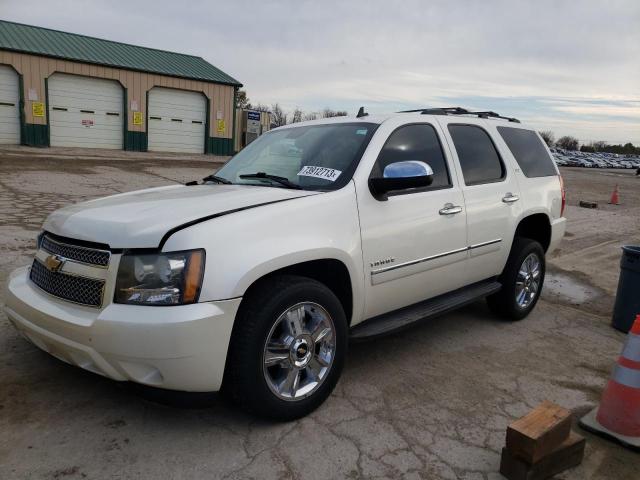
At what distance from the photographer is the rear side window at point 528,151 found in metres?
4.96

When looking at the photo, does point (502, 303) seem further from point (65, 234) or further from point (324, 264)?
point (65, 234)

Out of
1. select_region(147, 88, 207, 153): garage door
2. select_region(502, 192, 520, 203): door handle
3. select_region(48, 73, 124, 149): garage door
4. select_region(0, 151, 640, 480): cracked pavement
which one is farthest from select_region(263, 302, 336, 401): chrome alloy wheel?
select_region(147, 88, 207, 153): garage door

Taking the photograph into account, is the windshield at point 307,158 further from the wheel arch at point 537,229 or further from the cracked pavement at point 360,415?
the wheel arch at point 537,229

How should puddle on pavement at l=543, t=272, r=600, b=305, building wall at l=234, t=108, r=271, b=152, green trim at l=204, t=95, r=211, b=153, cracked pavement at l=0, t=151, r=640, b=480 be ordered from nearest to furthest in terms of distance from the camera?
cracked pavement at l=0, t=151, r=640, b=480, puddle on pavement at l=543, t=272, r=600, b=305, green trim at l=204, t=95, r=211, b=153, building wall at l=234, t=108, r=271, b=152

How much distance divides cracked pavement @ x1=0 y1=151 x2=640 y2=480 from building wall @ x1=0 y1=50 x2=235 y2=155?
78.4ft

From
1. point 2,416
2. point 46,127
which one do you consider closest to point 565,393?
point 2,416

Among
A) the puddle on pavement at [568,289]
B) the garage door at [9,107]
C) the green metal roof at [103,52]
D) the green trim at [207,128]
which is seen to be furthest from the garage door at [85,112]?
the puddle on pavement at [568,289]

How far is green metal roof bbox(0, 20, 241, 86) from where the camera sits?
24516mm

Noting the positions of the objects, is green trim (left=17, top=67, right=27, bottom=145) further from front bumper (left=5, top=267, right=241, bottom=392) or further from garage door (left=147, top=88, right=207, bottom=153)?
front bumper (left=5, top=267, right=241, bottom=392)

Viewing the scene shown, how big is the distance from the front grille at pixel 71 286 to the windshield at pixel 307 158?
4.50ft

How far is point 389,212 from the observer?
3.48 meters

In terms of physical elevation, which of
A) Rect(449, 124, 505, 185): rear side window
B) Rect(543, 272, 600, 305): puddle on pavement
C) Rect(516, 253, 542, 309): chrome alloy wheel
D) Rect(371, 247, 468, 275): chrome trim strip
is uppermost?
Rect(449, 124, 505, 185): rear side window

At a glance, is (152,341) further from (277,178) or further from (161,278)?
(277,178)

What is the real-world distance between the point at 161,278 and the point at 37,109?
2593cm
